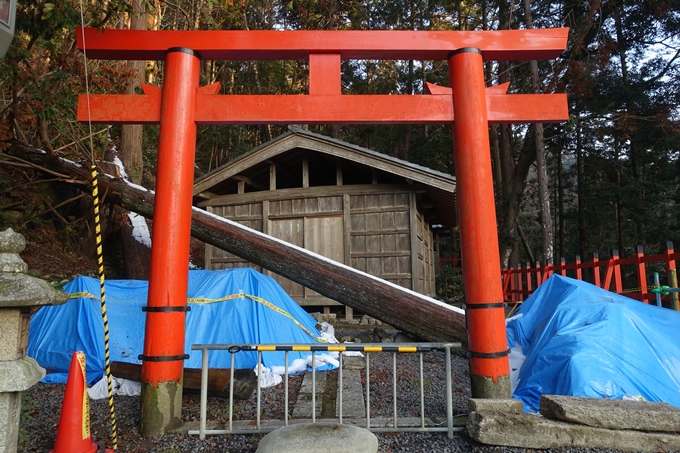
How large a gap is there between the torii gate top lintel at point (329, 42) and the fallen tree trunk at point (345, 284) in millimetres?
3370

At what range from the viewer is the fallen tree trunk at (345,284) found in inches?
237

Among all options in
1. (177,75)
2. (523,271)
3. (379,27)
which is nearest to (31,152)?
(177,75)

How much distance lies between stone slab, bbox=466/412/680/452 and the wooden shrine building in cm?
708

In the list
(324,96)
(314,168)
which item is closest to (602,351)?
(324,96)

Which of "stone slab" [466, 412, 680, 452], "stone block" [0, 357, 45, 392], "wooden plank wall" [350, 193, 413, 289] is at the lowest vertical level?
"stone slab" [466, 412, 680, 452]

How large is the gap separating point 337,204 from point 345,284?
5180 millimetres

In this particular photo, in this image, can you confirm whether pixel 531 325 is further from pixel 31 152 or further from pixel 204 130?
pixel 204 130

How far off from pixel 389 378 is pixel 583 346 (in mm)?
2499

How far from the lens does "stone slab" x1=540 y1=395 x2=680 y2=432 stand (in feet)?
10.5

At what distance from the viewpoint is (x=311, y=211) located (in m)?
11.5

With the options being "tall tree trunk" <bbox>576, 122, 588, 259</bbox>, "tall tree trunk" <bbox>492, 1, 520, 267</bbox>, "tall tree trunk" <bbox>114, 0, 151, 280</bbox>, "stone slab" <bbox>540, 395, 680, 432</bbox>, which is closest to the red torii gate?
"stone slab" <bbox>540, 395, 680, 432</bbox>

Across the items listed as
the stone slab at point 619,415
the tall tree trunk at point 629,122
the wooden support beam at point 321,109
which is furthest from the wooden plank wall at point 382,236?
the tall tree trunk at point 629,122

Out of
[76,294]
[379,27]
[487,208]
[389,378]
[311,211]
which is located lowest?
[389,378]

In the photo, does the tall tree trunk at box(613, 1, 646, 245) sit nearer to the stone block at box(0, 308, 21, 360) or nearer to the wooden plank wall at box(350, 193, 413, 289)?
the wooden plank wall at box(350, 193, 413, 289)
